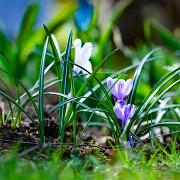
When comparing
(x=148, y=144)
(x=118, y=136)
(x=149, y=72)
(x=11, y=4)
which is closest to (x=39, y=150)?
(x=118, y=136)

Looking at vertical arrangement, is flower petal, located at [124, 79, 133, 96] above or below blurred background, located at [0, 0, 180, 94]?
below

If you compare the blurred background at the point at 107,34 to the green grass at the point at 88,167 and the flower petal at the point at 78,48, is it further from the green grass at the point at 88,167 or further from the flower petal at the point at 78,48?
the green grass at the point at 88,167

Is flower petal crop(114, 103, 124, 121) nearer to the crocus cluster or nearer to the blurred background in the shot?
the crocus cluster

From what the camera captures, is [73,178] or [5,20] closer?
[73,178]

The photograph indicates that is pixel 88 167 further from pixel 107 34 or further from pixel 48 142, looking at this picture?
pixel 107 34

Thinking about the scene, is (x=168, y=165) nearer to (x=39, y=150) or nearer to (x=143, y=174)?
(x=143, y=174)

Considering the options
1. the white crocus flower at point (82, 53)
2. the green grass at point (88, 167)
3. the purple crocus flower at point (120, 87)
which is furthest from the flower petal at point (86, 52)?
the green grass at point (88, 167)

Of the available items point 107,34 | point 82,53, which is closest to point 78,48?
point 82,53

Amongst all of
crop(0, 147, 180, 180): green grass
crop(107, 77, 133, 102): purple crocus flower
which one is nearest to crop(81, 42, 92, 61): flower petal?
crop(107, 77, 133, 102): purple crocus flower
